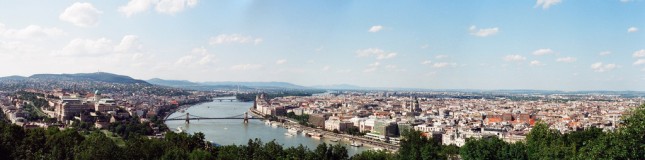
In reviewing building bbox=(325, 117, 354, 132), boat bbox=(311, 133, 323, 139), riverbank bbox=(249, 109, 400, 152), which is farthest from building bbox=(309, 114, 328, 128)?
boat bbox=(311, 133, 323, 139)

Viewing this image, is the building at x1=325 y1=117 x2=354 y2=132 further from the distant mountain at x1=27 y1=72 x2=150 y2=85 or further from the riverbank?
the distant mountain at x1=27 y1=72 x2=150 y2=85

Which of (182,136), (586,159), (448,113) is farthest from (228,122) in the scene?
(586,159)

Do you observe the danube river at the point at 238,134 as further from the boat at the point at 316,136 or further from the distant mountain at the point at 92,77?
the distant mountain at the point at 92,77

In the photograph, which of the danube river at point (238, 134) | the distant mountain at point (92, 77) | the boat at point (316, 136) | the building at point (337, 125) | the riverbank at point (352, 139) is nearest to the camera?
the riverbank at point (352, 139)

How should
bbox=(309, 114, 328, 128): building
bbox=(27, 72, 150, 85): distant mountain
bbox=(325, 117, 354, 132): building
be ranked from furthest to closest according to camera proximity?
bbox=(27, 72, 150, 85): distant mountain
bbox=(309, 114, 328, 128): building
bbox=(325, 117, 354, 132): building

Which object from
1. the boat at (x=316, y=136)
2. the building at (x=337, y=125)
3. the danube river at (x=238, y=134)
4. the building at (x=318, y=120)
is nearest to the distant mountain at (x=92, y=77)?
the danube river at (x=238, y=134)

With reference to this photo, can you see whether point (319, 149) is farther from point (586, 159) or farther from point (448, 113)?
point (448, 113)

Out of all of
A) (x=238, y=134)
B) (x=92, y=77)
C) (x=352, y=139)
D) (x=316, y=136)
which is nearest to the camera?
(x=352, y=139)

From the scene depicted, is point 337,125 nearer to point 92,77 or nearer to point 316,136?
point 316,136

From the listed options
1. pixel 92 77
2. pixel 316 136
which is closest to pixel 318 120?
pixel 316 136

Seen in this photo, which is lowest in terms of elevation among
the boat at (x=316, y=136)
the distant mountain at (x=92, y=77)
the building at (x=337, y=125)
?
the boat at (x=316, y=136)

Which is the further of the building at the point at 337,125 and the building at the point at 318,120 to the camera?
the building at the point at 318,120
